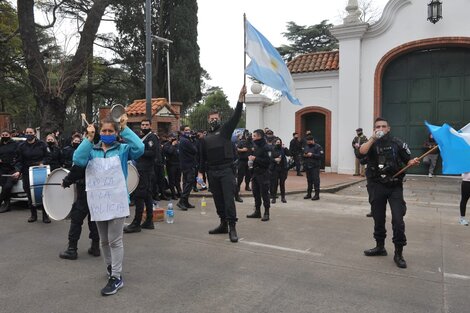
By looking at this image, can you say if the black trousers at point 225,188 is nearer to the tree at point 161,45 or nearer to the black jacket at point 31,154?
the black jacket at point 31,154

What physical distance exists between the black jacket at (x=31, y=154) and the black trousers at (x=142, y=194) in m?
2.58

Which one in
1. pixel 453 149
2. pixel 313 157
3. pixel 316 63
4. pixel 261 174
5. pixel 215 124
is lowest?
pixel 261 174

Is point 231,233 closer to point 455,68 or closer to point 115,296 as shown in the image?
point 115,296

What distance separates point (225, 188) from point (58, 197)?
2.50 m

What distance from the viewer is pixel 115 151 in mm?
4484

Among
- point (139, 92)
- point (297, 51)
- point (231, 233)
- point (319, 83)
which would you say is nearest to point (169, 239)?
point (231, 233)

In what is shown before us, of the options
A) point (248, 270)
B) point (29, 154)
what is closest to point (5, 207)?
point (29, 154)

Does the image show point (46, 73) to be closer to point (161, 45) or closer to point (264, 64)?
point (264, 64)

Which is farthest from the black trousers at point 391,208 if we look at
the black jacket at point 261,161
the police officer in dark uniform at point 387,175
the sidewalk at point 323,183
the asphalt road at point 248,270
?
the sidewalk at point 323,183

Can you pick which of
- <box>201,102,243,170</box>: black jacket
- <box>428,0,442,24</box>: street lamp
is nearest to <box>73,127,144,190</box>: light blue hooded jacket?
<box>201,102,243,170</box>: black jacket

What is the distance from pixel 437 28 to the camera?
49.2ft

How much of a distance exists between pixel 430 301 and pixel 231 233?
3.08 meters

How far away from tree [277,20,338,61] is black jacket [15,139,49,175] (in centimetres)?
3207

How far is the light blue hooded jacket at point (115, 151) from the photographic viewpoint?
14.5 feet
